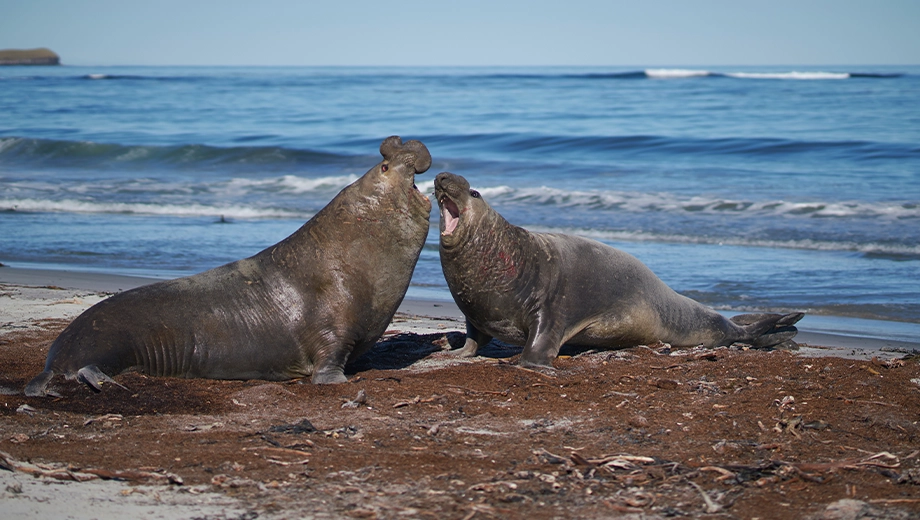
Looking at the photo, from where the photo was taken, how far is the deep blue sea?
1215cm

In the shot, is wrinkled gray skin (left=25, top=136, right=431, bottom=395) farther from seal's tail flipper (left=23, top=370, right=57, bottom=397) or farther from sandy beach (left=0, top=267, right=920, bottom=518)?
seal's tail flipper (left=23, top=370, right=57, bottom=397)

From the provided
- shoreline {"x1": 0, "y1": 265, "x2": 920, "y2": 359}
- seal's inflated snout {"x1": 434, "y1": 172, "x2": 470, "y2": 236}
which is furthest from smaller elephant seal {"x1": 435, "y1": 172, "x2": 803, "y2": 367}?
shoreline {"x1": 0, "y1": 265, "x2": 920, "y2": 359}

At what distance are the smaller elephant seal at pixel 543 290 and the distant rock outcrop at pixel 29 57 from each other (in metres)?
150

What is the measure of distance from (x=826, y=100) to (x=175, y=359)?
143ft

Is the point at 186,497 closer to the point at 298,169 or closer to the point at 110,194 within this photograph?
the point at 110,194

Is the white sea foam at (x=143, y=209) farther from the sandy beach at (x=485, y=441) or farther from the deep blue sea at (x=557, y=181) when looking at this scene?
the sandy beach at (x=485, y=441)

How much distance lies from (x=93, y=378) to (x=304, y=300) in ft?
4.62

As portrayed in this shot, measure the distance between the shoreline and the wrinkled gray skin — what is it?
5.90 ft

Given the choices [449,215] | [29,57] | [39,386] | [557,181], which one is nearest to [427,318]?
[449,215]

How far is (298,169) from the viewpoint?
2602 cm

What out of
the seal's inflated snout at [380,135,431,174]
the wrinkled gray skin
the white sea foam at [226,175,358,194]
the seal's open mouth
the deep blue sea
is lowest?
the white sea foam at [226,175,358,194]

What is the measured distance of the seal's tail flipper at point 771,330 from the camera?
7805 millimetres

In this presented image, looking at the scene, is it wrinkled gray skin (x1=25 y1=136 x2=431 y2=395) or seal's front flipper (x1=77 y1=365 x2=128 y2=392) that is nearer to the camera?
seal's front flipper (x1=77 y1=365 x2=128 y2=392)

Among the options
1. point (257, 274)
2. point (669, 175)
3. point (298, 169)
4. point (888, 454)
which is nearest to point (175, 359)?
point (257, 274)
